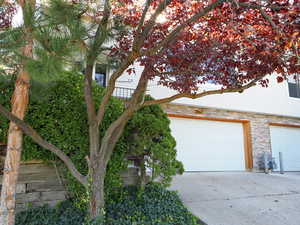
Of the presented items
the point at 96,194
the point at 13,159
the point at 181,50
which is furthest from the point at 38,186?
the point at 181,50

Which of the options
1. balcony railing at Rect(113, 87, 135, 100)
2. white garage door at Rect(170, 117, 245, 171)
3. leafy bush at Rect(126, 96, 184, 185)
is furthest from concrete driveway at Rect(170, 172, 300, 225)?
balcony railing at Rect(113, 87, 135, 100)

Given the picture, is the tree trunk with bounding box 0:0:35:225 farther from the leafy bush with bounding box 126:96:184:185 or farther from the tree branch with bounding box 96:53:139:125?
the leafy bush with bounding box 126:96:184:185

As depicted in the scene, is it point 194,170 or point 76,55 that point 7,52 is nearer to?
point 76,55

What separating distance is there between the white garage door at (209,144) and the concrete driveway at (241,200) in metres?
1.45

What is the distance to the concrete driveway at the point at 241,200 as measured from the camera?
356cm

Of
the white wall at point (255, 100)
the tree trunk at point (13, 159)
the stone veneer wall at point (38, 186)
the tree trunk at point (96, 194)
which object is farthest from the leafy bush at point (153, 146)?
the white wall at point (255, 100)

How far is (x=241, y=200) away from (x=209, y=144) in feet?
12.1

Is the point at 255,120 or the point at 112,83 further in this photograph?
the point at 255,120

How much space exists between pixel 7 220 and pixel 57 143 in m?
1.28

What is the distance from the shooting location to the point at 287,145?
364 inches

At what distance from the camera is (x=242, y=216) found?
143 inches

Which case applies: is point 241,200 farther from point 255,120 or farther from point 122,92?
point 255,120

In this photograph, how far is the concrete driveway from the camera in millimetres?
3559

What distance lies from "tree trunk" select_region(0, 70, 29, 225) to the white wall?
434 cm
